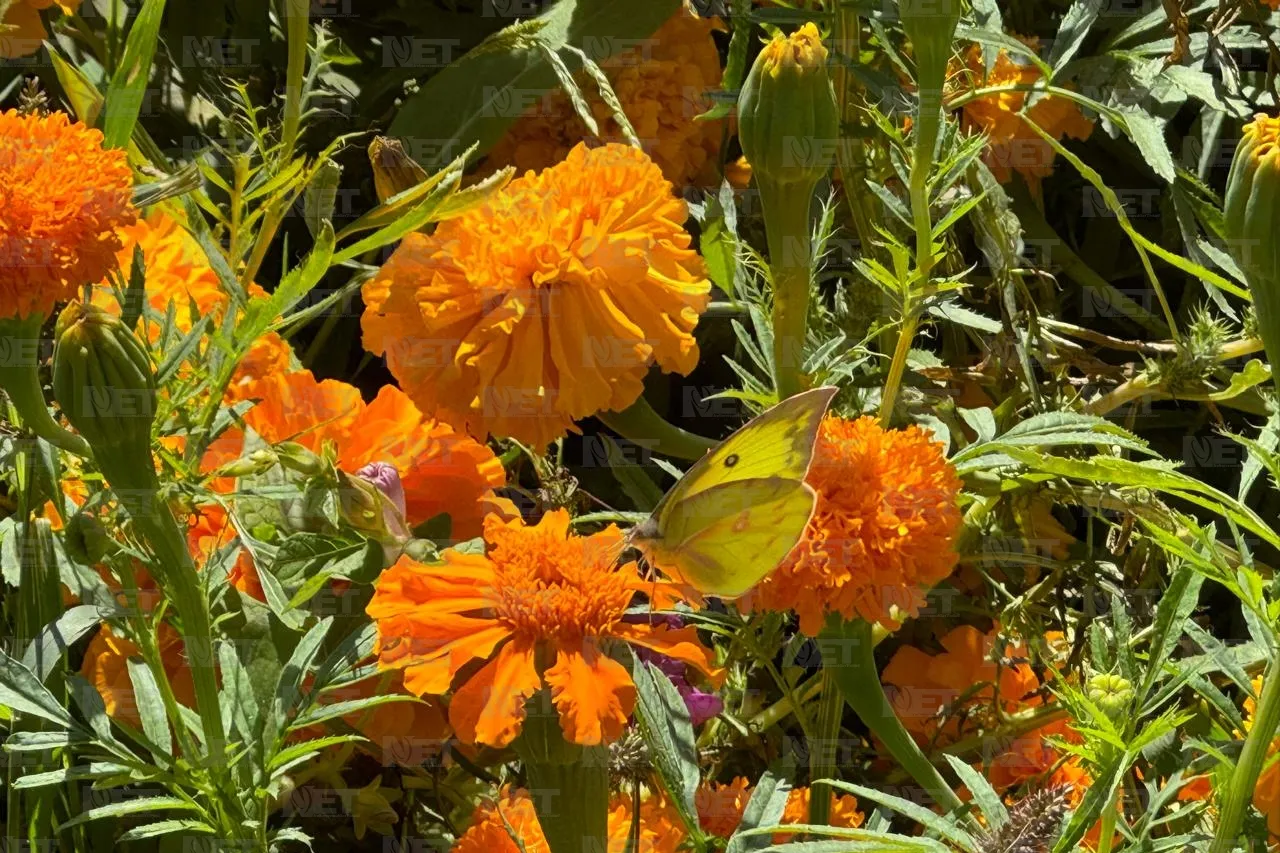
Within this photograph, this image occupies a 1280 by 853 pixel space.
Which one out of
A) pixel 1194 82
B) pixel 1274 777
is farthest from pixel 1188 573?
pixel 1194 82

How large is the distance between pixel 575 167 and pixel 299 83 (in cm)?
13

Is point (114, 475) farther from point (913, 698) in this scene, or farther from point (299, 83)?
point (913, 698)

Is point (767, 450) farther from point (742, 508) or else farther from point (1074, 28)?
point (1074, 28)

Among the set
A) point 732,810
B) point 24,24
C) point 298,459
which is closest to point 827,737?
point 732,810

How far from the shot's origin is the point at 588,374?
67cm

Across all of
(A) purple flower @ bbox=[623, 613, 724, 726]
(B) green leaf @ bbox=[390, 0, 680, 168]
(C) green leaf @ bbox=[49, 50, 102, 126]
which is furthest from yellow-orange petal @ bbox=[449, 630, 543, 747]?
(B) green leaf @ bbox=[390, 0, 680, 168]

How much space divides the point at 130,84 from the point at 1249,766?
1.79ft

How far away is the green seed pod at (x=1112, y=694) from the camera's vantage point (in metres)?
0.52

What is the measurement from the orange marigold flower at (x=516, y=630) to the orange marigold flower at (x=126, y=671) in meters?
0.16

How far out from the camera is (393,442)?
72 cm

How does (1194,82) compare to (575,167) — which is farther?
(1194,82)

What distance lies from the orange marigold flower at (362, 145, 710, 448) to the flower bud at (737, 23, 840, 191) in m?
0.08

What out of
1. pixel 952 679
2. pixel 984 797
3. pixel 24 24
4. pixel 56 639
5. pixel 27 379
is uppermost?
pixel 24 24

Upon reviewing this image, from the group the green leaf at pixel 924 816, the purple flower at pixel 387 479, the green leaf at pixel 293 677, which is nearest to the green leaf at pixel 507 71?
the purple flower at pixel 387 479
